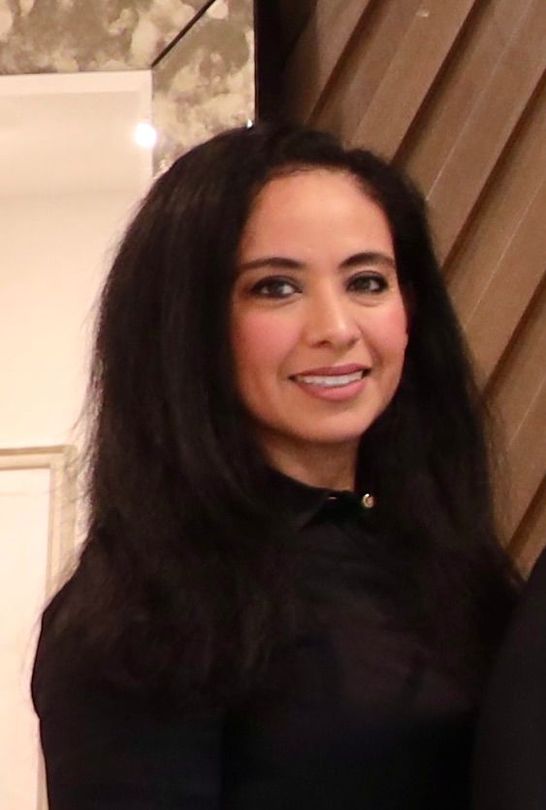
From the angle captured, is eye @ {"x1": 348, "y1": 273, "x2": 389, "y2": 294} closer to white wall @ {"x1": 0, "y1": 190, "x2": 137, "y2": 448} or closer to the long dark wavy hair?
the long dark wavy hair

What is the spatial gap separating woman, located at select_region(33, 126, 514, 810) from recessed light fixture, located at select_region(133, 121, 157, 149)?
46 centimetres

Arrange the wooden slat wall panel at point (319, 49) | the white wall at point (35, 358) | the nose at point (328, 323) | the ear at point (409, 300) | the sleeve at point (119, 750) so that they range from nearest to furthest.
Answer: the sleeve at point (119, 750) < the nose at point (328, 323) < the ear at point (409, 300) < the wooden slat wall panel at point (319, 49) < the white wall at point (35, 358)

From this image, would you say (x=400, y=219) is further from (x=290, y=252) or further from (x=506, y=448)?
(x=506, y=448)

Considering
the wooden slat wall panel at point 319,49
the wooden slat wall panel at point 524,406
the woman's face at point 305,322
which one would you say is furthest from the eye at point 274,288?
the wooden slat wall panel at point 319,49

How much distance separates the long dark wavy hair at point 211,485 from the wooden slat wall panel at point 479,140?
1.03ft

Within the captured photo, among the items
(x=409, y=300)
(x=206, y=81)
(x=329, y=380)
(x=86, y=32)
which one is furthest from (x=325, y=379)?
(x=86, y=32)

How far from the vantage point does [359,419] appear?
105 cm

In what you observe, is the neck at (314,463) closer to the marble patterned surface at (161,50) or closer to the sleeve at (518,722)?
the sleeve at (518,722)

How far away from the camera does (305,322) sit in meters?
1.01

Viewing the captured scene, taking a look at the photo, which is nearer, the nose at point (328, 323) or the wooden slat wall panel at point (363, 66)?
the nose at point (328, 323)

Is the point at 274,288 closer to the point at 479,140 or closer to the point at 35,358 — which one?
the point at 479,140

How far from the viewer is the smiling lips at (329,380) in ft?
3.33

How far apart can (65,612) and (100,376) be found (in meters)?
0.23

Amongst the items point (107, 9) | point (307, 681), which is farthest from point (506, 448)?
point (107, 9)
